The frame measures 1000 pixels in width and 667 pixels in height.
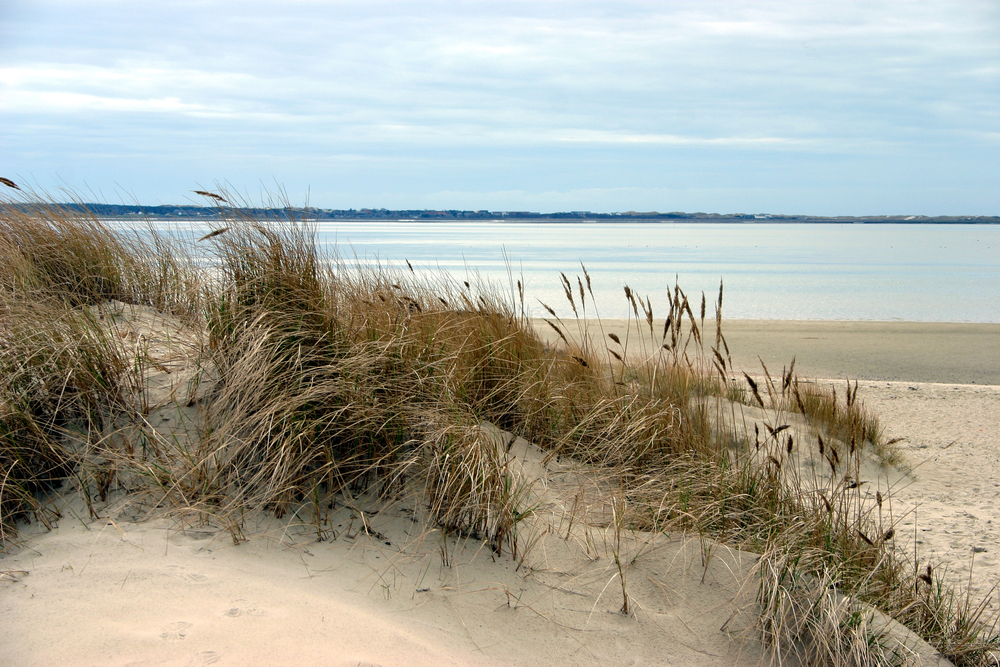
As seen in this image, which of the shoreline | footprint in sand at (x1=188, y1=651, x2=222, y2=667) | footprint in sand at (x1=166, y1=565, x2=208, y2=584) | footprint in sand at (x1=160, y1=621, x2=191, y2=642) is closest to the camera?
footprint in sand at (x1=188, y1=651, x2=222, y2=667)

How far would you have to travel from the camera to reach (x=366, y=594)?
255 centimetres

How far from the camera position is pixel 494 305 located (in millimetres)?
4684

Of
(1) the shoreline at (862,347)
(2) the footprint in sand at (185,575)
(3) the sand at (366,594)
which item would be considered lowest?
(1) the shoreline at (862,347)

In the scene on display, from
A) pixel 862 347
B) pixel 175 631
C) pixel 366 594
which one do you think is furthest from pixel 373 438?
pixel 862 347

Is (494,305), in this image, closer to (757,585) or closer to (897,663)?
(757,585)

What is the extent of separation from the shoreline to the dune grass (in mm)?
4081

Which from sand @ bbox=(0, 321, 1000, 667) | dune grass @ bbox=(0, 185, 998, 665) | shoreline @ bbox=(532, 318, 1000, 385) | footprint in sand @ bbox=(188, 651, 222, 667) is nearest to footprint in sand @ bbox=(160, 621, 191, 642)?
sand @ bbox=(0, 321, 1000, 667)

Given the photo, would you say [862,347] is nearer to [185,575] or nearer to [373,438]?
[373,438]

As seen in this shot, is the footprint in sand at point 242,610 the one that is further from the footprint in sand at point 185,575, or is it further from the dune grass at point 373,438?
the dune grass at point 373,438

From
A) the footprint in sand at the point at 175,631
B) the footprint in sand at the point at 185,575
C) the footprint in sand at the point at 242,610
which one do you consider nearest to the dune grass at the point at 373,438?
the footprint in sand at the point at 185,575

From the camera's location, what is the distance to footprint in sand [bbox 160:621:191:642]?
6.95 feet

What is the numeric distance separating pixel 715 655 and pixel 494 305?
272cm

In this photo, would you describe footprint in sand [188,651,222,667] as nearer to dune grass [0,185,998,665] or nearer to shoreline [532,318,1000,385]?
dune grass [0,185,998,665]

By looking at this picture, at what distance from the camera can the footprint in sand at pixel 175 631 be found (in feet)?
6.95
